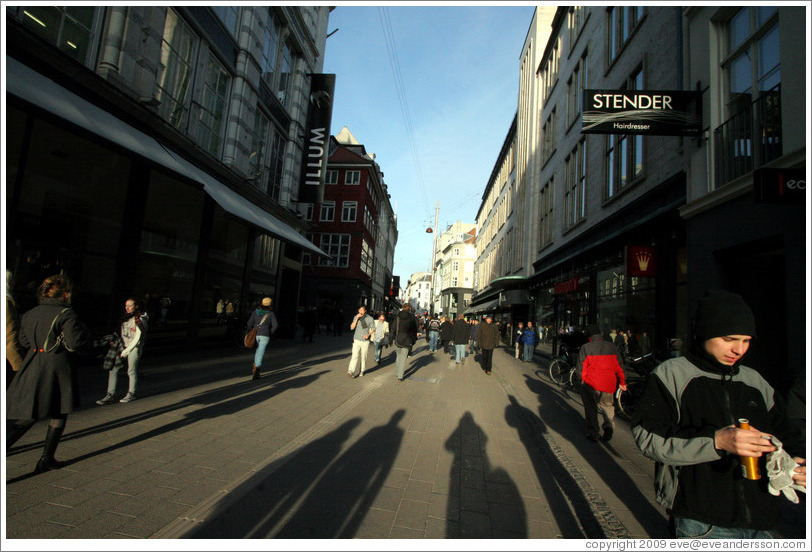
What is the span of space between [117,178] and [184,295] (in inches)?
143

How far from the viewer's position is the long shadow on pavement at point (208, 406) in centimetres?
447

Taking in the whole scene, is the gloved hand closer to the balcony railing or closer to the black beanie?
the black beanie

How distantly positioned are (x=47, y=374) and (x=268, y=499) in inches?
91.6

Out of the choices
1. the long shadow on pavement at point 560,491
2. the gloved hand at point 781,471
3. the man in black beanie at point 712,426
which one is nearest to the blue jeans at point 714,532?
the man in black beanie at point 712,426

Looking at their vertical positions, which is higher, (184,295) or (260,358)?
(184,295)

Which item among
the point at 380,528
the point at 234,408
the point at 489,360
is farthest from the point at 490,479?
the point at 489,360

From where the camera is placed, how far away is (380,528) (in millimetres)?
2910

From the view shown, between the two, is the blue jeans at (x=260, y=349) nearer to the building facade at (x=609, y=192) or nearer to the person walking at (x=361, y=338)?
the person walking at (x=361, y=338)

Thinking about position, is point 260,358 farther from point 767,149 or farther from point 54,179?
point 767,149

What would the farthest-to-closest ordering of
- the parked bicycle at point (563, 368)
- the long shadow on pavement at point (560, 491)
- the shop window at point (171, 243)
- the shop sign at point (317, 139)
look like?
the shop sign at point (317, 139), the parked bicycle at point (563, 368), the shop window at point (171, 243), the long shadow on pavement at point (560, 491)

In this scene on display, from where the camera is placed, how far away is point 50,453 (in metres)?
3.62

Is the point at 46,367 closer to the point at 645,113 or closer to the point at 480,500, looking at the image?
the point at 480,500

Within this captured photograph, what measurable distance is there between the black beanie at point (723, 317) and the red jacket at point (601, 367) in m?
4.07

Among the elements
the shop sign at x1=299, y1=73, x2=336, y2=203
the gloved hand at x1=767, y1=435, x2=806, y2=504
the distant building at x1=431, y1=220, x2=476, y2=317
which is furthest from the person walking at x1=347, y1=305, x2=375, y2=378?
the distant building at x1=431, y1=220, x2=476, y2=317
